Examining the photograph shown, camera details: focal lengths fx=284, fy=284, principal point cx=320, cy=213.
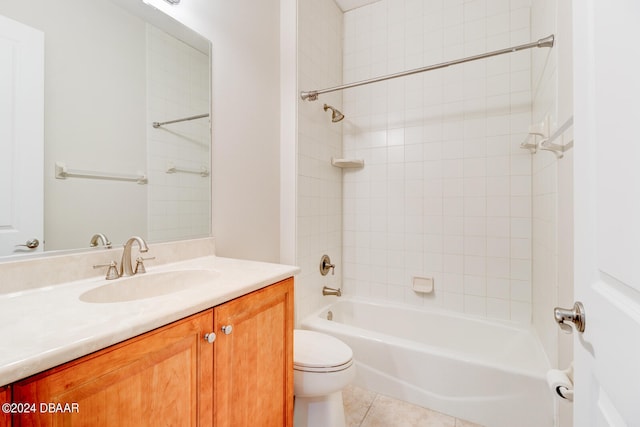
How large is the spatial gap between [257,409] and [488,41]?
2.58 m

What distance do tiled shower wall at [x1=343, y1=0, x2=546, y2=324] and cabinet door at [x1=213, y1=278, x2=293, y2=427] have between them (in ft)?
4.74

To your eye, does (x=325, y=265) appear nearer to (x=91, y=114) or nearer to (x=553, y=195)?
(x=553, y=195)

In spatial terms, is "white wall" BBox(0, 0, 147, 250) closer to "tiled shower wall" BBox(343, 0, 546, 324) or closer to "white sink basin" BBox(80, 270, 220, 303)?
"white sink basin" BBox(80, 270, 220, 303)

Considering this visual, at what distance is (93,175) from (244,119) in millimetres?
802

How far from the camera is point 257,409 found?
0.93m

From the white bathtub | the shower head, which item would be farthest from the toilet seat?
the shower head

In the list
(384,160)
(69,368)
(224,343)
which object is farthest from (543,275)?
(69,368)

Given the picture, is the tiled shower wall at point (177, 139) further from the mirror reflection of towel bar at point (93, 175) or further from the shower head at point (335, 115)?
the shower head at point (335, 115)

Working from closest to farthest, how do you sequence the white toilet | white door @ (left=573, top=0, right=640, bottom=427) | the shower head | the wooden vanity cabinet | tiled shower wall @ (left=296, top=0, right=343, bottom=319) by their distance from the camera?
1. white door @ (left=573, top=0, right=640, bottom=427)
2. the wooden vanity cabinet
3. the white toilet
4. tiled shower wall @ (left=296, top=0, right=343, bottom=319)
5. the shower head

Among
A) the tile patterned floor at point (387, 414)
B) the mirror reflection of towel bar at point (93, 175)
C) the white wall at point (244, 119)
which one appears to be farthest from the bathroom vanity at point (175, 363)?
the tile patterned floor at point (387, 414)

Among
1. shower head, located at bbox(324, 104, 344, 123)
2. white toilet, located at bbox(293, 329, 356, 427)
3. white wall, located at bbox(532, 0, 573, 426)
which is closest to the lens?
white wall, located at bbox(532, 0, 573, 426)

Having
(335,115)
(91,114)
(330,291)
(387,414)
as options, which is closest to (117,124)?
(91,114)

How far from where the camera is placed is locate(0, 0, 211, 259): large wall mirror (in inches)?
34.7

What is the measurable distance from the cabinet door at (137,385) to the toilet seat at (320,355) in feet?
1.89
